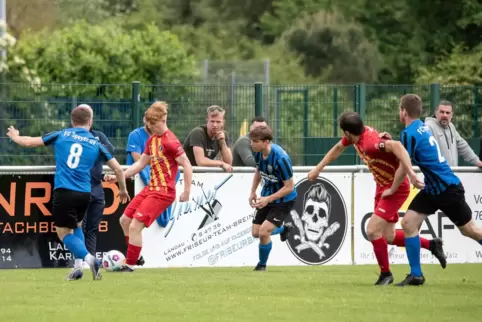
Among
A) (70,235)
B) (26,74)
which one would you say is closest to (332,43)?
(26,74)

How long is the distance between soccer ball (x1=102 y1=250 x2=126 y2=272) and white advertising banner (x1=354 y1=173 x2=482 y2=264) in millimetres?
3392

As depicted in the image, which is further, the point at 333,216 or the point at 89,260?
the point at 333,216

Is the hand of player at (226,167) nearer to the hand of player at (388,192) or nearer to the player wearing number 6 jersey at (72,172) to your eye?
the player wearing number 6 jersey at (72,172)

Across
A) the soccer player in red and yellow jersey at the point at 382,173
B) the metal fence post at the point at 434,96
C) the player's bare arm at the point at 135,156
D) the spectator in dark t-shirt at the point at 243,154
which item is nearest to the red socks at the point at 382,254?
the soccer player in red and yellow jersey at the point at 382,173

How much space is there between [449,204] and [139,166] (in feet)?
12.0

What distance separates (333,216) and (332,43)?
36733 mm

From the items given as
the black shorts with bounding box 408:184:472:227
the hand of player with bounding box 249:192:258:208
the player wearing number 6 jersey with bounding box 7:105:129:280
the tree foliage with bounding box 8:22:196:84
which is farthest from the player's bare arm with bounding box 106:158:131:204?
the tree foliage with bounding box 8:22:196:84

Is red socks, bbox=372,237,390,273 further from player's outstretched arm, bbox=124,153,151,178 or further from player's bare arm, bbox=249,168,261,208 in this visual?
player's outstretched arm, bbox=124,153,151,178

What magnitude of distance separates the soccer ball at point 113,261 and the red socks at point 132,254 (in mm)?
102

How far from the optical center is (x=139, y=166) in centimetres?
1448

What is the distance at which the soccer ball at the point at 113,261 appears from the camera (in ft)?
47.8

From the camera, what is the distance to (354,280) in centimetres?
1358

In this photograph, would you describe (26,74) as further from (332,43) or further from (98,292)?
(332,43)

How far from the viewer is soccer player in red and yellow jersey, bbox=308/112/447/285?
1261cm
